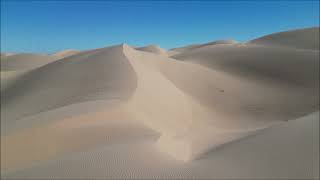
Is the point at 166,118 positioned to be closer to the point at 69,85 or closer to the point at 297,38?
the point at 69,85

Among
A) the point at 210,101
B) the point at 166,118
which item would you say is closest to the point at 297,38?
the point at 210,101

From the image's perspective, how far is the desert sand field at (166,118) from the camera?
172 inches

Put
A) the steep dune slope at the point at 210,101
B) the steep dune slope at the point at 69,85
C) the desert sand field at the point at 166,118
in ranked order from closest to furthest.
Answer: the desert sand field at the point at 166,118
the steep dune slope at the point at 210,101
the steep dune slope at the point at 69,85

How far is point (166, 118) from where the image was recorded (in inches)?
395

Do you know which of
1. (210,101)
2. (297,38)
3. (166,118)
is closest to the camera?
(166,118)

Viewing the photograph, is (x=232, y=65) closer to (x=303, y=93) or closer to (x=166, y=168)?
(x=303, y=93)

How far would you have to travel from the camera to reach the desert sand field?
4.37 m

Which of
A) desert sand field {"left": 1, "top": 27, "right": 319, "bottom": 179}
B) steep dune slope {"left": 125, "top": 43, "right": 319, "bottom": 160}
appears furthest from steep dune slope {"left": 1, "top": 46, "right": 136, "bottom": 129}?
steep dune slope {"left": 125, "top": 43, "right": 319, "bottom": 160}

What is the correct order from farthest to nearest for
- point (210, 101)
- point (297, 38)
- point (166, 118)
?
point (297, 38) → point (210, 101) → point (166, 118)

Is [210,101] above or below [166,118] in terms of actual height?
above

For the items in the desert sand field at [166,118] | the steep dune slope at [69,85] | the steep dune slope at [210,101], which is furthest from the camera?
the steep dune slope at [69,85]

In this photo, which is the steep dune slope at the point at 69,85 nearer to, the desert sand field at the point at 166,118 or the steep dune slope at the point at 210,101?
the desert sand field at the point at 166,118

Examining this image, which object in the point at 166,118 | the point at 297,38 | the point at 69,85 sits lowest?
the point at 166,118

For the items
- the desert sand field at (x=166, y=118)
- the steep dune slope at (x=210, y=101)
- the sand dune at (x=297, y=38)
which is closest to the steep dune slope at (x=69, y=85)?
the desert sand field at (x=166, y=118)
